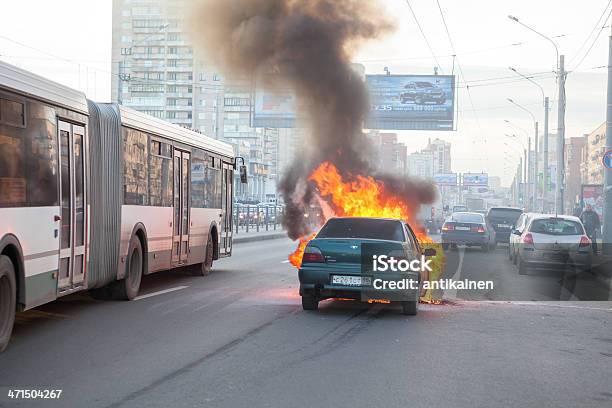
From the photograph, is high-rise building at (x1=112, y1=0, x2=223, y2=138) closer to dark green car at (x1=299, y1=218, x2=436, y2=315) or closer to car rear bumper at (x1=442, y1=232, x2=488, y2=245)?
car rear bumper at (x1=442, y1=232, x2=488, y2=245)

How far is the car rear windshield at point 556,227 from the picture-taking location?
2325 centimetres

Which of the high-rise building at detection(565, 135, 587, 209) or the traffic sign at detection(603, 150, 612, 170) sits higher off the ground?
the high-rise building at detection(565, 135, 587, 209)

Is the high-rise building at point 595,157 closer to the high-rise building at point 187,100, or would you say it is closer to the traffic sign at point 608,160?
the high-rise building at point 187,100

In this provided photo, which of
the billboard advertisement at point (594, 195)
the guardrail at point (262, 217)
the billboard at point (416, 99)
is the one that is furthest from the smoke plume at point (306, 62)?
the billboard at point (416, 99)

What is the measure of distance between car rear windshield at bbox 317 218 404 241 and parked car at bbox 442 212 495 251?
21.2 meters

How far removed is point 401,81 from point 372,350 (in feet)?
170

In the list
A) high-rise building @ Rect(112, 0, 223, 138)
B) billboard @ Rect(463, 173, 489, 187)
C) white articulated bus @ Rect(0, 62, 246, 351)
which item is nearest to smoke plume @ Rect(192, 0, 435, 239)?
white articulated bus @ Rect(0, 62, 246, 351)

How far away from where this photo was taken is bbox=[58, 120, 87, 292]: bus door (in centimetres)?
1091

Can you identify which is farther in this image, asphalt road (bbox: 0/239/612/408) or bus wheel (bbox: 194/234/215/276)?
bus wheel (bbox: 194/234/215/276)

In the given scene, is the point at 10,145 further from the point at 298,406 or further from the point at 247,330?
the point at 298,406

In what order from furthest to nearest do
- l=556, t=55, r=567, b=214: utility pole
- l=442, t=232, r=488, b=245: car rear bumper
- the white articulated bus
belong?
l=556, t=55, r=567, b=214: utility pole < l=442, t=232, r=488, b=245: car rear bumper < the white articulated bus

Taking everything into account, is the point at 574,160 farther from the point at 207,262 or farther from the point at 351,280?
the point at 351,280

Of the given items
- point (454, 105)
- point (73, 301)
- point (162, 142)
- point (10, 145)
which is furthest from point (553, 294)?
point (454, 105)

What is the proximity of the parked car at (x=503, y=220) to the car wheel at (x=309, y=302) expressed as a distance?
26.7m
